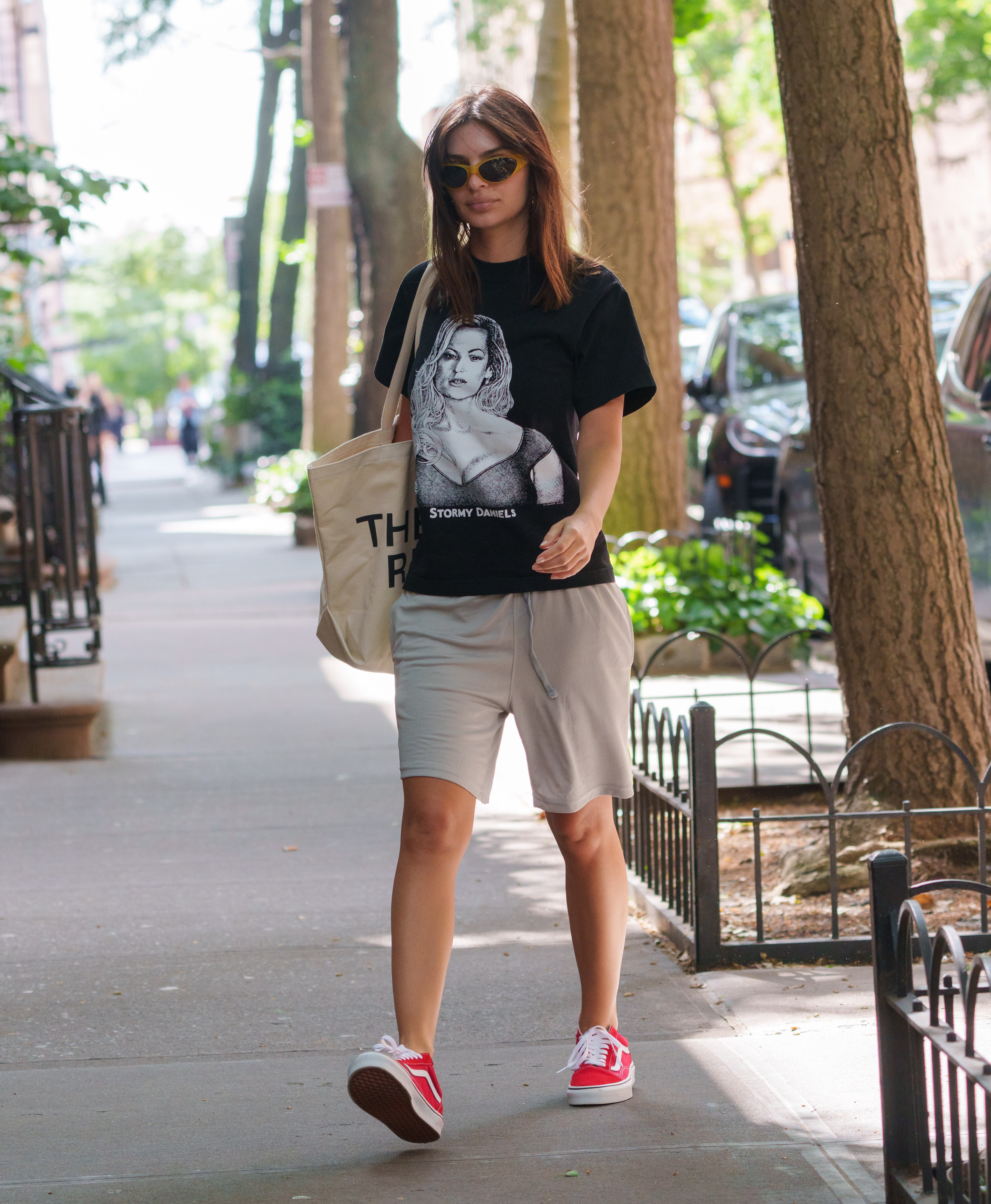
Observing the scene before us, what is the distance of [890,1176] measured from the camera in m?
2.67

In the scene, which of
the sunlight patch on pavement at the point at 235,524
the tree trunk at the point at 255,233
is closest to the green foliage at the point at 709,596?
the sunlight patch on pavement at the point at 235,524

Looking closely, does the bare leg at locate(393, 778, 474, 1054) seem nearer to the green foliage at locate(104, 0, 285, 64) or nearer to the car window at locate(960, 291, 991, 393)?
the car window at locate(960, 291, 991, 393)

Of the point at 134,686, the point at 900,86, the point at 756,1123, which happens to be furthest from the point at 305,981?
the point at 134,686

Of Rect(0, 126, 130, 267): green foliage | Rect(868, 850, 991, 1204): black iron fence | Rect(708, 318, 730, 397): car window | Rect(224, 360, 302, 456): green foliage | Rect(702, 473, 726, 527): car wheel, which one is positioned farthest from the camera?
Rect(224, 360, 302, 456): green foliage

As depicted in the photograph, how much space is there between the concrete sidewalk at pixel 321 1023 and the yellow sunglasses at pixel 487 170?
1.84m

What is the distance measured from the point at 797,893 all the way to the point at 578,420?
2.04m

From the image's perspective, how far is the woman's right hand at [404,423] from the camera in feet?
11.2

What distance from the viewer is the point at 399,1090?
2965 millimetres

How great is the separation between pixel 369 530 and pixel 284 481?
2142cm

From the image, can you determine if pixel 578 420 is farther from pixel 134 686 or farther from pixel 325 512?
pixel 134 686

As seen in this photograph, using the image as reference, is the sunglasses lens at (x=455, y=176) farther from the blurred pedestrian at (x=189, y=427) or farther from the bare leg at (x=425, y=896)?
the blurred pedestrian at (x=189, y=427)

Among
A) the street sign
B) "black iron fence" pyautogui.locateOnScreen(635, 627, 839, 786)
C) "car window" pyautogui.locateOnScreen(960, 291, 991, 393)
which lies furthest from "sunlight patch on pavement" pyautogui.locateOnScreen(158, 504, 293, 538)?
"car window" pyautogui.locateOnScreen(960, 291, 991, 393)

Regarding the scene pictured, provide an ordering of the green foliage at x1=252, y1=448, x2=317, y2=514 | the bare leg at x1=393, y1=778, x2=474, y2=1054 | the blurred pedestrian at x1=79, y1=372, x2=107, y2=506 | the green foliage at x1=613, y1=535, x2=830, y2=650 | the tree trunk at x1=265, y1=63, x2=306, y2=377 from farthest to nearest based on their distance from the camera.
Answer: the tree trunk at x1=265, y1=63, x2=306, y2=377, the green foliage at x1=252, y1=448, x2=317, y2=514, the blurred pedestrian at x1=79, y1=372, x2=107, y2=506, the green foliage at x1=613, y1=535, x2=830, y2=650, the bare leg at x1=393, y1=778, x2=474, y2=1054

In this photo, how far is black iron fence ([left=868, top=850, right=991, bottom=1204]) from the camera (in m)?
2.37
